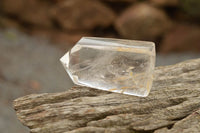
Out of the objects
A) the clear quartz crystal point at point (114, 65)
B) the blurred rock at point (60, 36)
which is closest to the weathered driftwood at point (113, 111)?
the clear quartz crystal point at point (114, 65)

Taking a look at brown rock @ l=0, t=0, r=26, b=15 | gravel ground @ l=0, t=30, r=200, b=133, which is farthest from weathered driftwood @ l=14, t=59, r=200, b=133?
brown rock @ l=0, t=0, r=26, b=15

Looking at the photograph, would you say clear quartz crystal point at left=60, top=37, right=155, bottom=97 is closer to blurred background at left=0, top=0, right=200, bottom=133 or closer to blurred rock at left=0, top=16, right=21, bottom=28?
blurred background at left=0, top=0, right=200, bottom=133

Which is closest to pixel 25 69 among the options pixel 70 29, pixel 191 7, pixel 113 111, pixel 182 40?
pixel 70 29

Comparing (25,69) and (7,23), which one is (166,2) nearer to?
(25,69)

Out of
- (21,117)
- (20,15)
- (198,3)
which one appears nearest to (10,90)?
(20,15)

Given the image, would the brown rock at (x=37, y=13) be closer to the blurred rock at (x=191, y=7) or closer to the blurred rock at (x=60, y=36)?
the blurred rock at (x=60, y=36)
